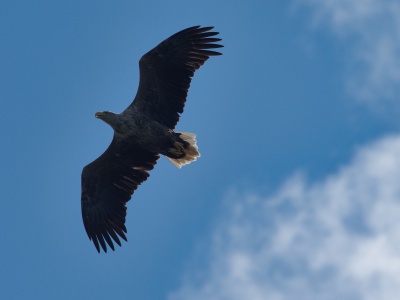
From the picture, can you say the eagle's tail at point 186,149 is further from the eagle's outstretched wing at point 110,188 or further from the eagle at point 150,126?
the eagle's outstretched wing at point 110,188

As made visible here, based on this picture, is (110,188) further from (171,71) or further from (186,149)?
(171,71)

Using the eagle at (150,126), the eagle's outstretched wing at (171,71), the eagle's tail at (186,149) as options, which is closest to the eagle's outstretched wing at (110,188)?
the eagle at (150,126)

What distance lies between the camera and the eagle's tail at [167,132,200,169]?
1717 centimetres

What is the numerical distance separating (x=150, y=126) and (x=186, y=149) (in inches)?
33.9

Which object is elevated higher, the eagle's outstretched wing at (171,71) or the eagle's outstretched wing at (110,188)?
the eagle's outstretched wing at (171,71)

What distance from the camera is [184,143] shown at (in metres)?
17.2

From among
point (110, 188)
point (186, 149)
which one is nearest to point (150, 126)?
point (186, 149)

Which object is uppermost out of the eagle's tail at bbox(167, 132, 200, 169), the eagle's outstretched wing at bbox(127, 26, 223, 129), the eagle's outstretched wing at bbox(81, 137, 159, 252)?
the eagle's outstretched wing at bbox(127, 26, 223, 129)

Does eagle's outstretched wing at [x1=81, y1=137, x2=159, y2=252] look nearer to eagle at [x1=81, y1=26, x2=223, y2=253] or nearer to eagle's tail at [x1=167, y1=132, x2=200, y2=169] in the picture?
eagle at [x1=81, y1=26, x2=223, y2=253]

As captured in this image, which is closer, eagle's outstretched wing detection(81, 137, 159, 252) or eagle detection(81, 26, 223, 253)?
eagle detection(81, 26, 223, 253)

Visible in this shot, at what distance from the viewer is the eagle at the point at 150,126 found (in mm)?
17000

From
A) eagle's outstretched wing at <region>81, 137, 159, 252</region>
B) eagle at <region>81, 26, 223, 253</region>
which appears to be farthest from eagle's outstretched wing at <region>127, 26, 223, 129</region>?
eagle's outstretched wing at <region>81, 137, 159, 252</region>

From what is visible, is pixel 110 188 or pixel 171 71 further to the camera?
pixel 110 188

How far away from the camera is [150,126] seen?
16938mm
